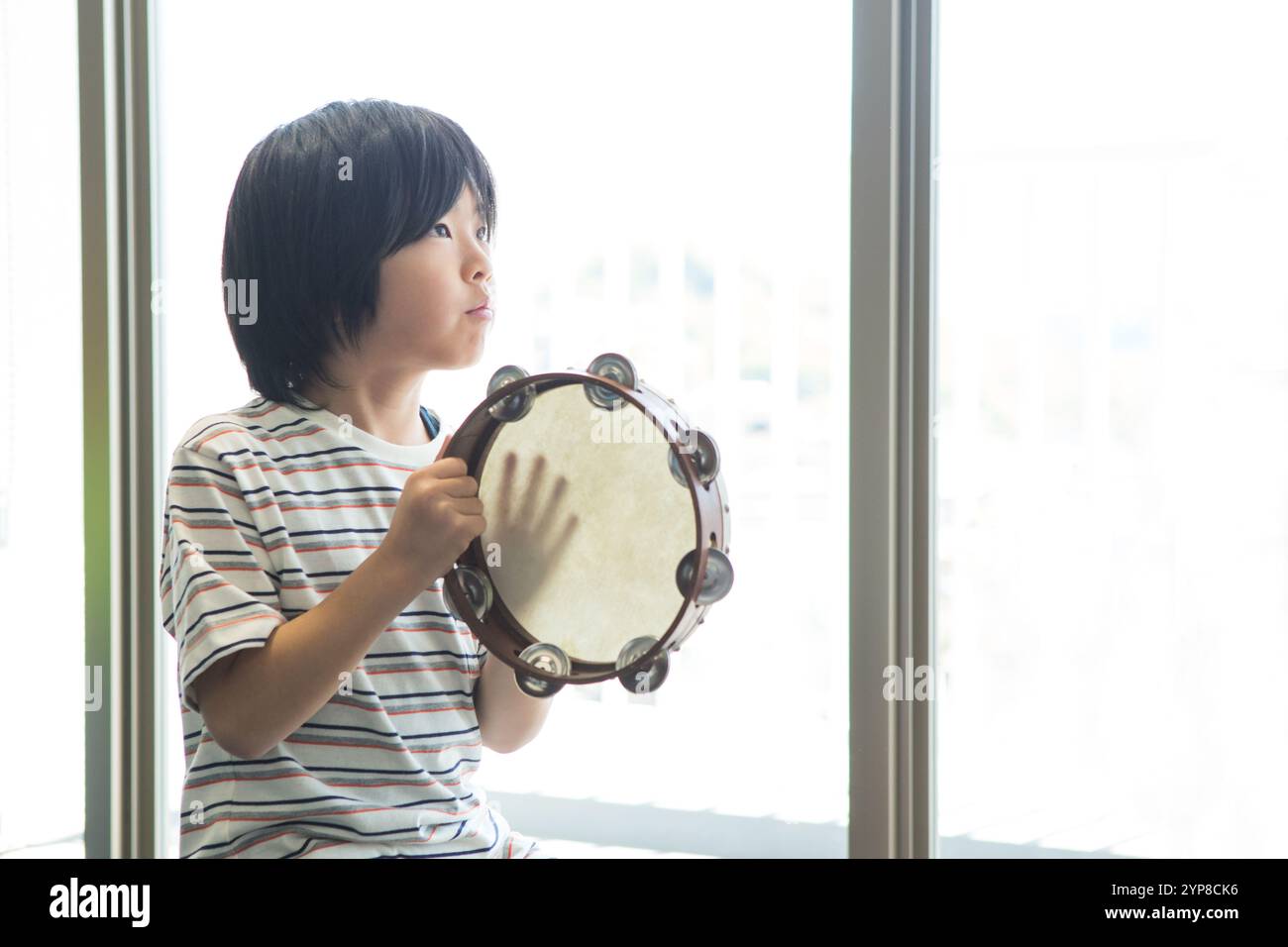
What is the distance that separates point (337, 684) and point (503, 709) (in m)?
0.19

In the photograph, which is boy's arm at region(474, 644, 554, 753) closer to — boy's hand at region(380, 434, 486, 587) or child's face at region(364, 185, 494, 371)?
boy's hand at region(380, 434, 486, 587)

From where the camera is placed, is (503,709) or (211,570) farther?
(503,709)

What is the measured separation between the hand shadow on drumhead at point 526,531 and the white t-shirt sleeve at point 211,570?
0.65ft

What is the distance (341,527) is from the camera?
98 centimetres

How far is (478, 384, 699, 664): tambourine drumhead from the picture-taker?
0.92 m

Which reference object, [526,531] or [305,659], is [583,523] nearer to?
[526,531]

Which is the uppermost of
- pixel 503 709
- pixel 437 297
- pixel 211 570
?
pixel 437 297

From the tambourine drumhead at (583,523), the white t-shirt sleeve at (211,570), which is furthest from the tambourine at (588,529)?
the white t-shirt sleeve at (211,570)

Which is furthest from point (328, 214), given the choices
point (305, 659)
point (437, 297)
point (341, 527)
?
point (305, 659)

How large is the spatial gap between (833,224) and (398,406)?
523mm

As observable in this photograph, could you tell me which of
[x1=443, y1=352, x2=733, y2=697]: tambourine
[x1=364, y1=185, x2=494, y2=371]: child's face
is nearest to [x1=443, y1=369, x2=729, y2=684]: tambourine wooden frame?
[x1=443, y1=352, x2=733, y2=697]: tambourine

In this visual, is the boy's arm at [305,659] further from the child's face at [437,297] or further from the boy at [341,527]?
the child's face at [437,297]

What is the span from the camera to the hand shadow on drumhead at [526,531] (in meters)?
0.96
